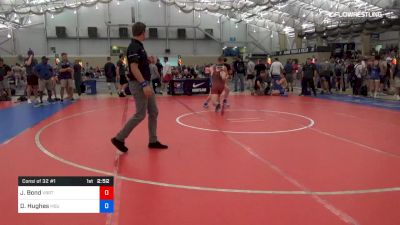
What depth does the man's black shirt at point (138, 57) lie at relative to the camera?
5.99 metres

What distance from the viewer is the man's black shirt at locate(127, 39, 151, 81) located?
19.6 ft

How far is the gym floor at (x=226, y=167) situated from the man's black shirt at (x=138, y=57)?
138 centimetres

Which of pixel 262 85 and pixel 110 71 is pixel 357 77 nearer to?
pixel 262 85

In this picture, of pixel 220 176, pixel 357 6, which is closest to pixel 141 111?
pixel 220 176

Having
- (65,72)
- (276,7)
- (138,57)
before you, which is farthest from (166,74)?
(276,7)

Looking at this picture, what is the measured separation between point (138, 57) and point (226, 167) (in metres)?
2.31

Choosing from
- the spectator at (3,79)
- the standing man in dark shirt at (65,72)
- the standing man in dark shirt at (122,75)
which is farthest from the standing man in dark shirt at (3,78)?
the standing man in dark shirt at (122,75)

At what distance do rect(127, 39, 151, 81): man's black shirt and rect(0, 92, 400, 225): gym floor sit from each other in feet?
4.52

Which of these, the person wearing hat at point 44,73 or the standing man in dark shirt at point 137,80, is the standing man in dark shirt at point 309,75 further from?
the standing man in dark shirt at point 137,80

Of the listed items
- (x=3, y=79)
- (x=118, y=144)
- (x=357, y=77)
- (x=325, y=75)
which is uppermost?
(x=3, y=79)

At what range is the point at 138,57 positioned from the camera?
6066 millimetres

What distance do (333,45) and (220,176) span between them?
108ft

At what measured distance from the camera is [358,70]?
56.3 ft

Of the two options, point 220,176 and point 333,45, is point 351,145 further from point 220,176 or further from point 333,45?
point 333,45
